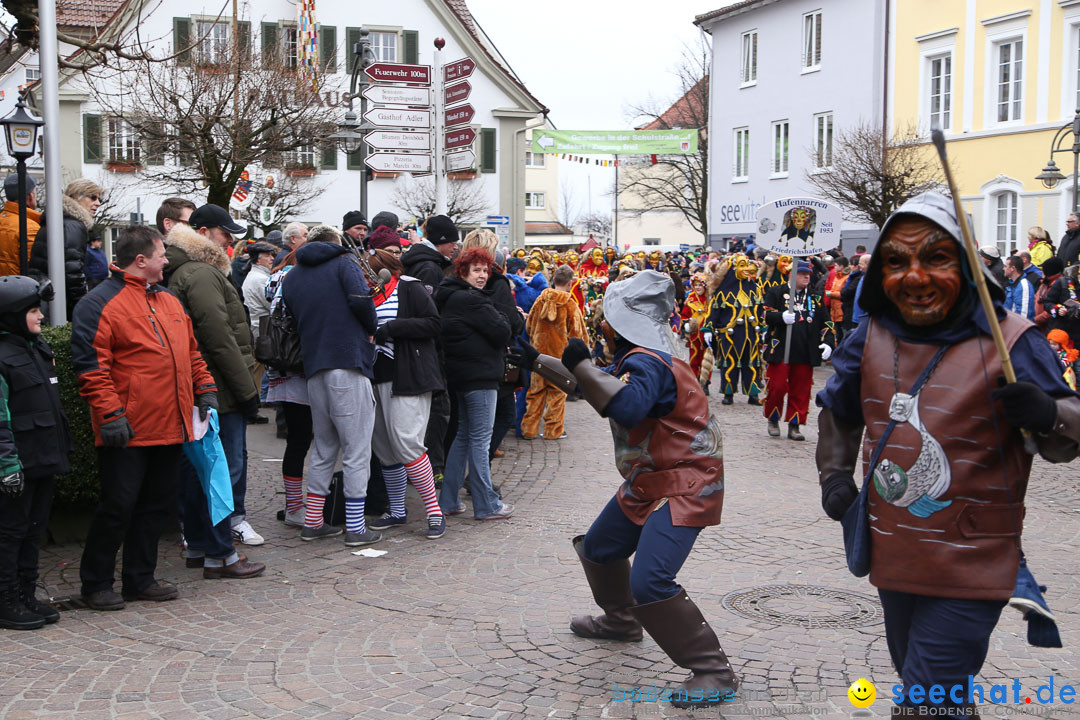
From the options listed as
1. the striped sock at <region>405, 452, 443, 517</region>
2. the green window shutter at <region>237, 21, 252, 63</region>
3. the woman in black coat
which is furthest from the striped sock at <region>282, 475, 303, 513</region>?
the green window shutter at <region>237, 21, 252, 63</region>

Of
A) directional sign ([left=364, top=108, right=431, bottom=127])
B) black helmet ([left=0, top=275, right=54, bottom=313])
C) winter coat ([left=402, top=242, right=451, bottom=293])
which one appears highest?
directional sign ([left=364, top=108, right=431, bottom=127])

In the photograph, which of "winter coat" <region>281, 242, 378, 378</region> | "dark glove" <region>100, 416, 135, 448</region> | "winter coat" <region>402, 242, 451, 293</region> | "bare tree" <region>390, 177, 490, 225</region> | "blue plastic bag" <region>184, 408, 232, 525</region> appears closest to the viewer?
"dark glove" <region>100, 416, 135, 448</region>

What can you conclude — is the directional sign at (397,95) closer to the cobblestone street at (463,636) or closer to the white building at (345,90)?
the cobblestone street at (463,636)

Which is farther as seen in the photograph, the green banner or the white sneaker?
the green banner

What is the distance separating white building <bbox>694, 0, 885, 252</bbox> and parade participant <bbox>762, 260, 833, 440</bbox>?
19.1m

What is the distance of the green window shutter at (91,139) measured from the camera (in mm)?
32088

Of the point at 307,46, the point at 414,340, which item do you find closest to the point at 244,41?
the point at 307,46

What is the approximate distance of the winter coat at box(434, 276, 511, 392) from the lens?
7496 millimetres

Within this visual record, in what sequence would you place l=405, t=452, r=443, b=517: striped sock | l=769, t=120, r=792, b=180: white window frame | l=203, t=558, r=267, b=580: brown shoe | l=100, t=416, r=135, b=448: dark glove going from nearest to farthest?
1. l=100, t=416, r=135, b=448: dark glove
2. l=203, t=558, r=267, b=580: brown shoe
3. l=405, t=452, r=443, b=517: striped sock
4. l=769, t=120, r=792, b=180: white window frame

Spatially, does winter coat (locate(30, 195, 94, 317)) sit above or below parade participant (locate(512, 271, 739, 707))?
above

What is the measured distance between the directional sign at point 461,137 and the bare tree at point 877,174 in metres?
14.4

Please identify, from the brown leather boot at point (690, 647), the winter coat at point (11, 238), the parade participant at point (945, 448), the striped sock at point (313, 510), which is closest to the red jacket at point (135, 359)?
the striped sock at point (313, 510)

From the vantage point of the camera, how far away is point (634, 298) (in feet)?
15.0

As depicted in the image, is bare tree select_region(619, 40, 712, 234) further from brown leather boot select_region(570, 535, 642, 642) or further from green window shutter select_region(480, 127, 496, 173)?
brown leather boot select_region(570, 535, 642, 642)
